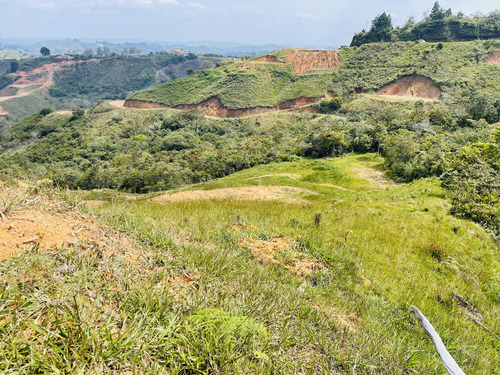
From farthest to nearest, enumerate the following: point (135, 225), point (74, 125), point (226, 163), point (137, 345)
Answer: point (74, 125)
point (226, 163)
point (135, 225)
point (137, 345)

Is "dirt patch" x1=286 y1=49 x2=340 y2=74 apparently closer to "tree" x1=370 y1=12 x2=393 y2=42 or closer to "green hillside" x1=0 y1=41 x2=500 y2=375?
"tree" x1=370 y1=12 x2=393 y2=42

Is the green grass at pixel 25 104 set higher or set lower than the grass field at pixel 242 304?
lower

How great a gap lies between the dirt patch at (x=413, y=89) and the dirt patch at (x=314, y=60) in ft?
75.4

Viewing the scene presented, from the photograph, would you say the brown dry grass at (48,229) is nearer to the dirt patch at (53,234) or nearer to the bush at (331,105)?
the dirt patch at (53,234)

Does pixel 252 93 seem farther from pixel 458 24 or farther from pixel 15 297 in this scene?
pixel 15 297

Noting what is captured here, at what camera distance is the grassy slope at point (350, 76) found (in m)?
51.8

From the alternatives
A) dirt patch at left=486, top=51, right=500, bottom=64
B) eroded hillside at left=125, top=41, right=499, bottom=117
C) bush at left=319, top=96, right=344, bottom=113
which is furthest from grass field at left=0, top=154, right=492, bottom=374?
dirt patch at left=486, top=51, right=500, bottom=64

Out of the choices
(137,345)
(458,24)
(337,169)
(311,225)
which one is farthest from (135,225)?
(458,24)

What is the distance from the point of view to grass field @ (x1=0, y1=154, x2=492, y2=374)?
1.87 m

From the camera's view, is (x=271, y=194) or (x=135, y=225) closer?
(x=135, y=225)

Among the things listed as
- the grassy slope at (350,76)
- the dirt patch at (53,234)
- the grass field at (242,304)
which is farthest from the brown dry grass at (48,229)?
the grassy slope at (350,76)

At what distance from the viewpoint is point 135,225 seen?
416 cm

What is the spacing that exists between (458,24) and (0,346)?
Result: 9984cm

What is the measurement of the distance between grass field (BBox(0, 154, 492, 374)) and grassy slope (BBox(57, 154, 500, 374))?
0.9 inches
